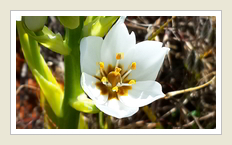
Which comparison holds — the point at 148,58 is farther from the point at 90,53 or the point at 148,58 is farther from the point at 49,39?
the point at 49,39

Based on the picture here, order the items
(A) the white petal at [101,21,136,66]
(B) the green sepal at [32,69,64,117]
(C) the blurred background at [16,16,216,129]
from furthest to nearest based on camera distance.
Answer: (C) the blurred background at [16,16,216,129], (B) the green sepal at [32,69,64,117], (A) the white petal at [101,21,136,66]

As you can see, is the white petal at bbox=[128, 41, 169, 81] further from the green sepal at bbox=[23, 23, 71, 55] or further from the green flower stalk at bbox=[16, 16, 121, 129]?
the green sepal at bbox=[23, 23, 71, 55]

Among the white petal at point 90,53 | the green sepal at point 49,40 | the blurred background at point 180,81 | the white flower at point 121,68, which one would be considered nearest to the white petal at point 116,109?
the white flower at point 121,68

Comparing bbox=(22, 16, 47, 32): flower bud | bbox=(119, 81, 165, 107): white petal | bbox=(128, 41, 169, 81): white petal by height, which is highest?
bbox=(22, 16, 47, 32): flower bud

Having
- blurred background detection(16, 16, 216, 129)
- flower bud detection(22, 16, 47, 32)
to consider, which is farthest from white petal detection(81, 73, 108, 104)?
blurred background detection(16, 16, 216, 129)

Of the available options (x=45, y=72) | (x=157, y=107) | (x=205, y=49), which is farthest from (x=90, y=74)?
(x=205, y=49)

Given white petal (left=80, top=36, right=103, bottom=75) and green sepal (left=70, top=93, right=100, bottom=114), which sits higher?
white petal (left=80, top=36, right=103, bottom=75)

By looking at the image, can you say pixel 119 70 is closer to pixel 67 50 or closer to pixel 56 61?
pixel 67 50

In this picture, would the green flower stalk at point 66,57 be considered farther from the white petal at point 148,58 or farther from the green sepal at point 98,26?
the white petal at point 148,58
